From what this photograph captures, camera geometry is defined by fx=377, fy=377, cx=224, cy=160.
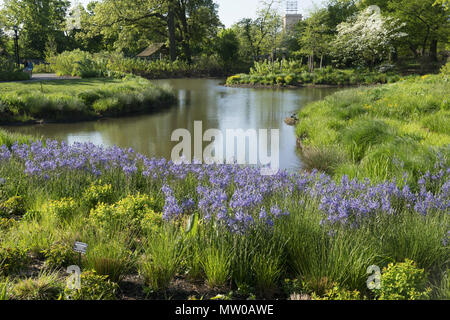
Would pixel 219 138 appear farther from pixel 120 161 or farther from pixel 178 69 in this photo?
pixel 178 69

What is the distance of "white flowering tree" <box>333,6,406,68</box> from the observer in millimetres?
31719

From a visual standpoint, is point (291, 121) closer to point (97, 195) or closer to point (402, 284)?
point (97, 195)

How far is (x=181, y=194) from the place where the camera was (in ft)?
13.9

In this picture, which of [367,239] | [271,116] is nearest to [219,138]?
[271,116]

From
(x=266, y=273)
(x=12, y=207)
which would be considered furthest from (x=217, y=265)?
(x=12, y=207)

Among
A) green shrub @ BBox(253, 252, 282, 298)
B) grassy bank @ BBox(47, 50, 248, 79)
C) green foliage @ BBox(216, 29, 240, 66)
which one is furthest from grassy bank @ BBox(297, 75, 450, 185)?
green foliage @ BBox(216, 29, 240, 66)

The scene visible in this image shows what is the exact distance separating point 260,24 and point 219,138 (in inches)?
1347

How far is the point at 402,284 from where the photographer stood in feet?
8.05

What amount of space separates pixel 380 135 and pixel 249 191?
16.0ft

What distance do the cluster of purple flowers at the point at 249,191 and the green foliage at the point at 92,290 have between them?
2.34ft

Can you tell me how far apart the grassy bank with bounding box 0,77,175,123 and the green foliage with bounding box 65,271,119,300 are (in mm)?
10531

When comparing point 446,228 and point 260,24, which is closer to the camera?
point 446,228

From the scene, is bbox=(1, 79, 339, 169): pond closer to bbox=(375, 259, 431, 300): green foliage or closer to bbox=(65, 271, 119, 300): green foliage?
bbox=(375, 259, 431, 300): green foliage
